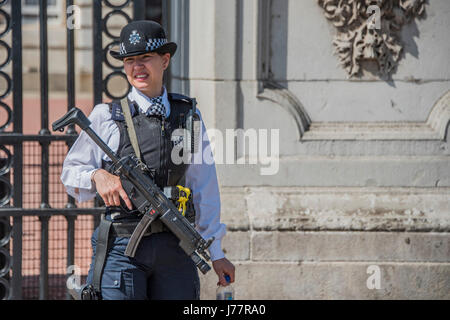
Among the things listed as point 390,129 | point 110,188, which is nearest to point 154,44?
point 110,188

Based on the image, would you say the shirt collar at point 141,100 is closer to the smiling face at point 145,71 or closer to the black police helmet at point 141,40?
the smiling face at point 145,71

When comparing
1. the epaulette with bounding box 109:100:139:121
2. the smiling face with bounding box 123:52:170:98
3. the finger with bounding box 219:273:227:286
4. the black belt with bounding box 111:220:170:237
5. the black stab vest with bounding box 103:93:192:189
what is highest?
the smiling face with bounding box 123:52:170:98

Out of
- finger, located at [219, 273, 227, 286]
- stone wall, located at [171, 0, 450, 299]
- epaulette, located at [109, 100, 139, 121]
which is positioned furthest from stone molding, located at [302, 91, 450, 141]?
epaulette, located at [109, 100, 139, 121]

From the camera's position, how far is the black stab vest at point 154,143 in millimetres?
3553

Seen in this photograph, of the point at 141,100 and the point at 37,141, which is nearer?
the point at 141,100

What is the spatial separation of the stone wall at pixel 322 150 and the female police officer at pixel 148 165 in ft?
5.22

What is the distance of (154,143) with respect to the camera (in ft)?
11.7

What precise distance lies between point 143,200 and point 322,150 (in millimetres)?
2229

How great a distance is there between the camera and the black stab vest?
140 inches

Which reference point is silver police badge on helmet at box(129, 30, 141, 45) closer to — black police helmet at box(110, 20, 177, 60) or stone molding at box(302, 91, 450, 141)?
black police helmet at box(110, 20, 177, 60)

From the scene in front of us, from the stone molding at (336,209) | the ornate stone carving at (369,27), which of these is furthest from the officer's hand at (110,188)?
the ornate stone carving at (369,27)

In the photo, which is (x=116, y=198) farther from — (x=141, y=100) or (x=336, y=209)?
(x=336, y=209)

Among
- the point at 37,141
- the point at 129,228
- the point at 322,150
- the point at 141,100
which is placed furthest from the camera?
the point at 322,150

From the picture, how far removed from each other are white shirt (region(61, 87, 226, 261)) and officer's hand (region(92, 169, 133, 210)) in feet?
0.28
